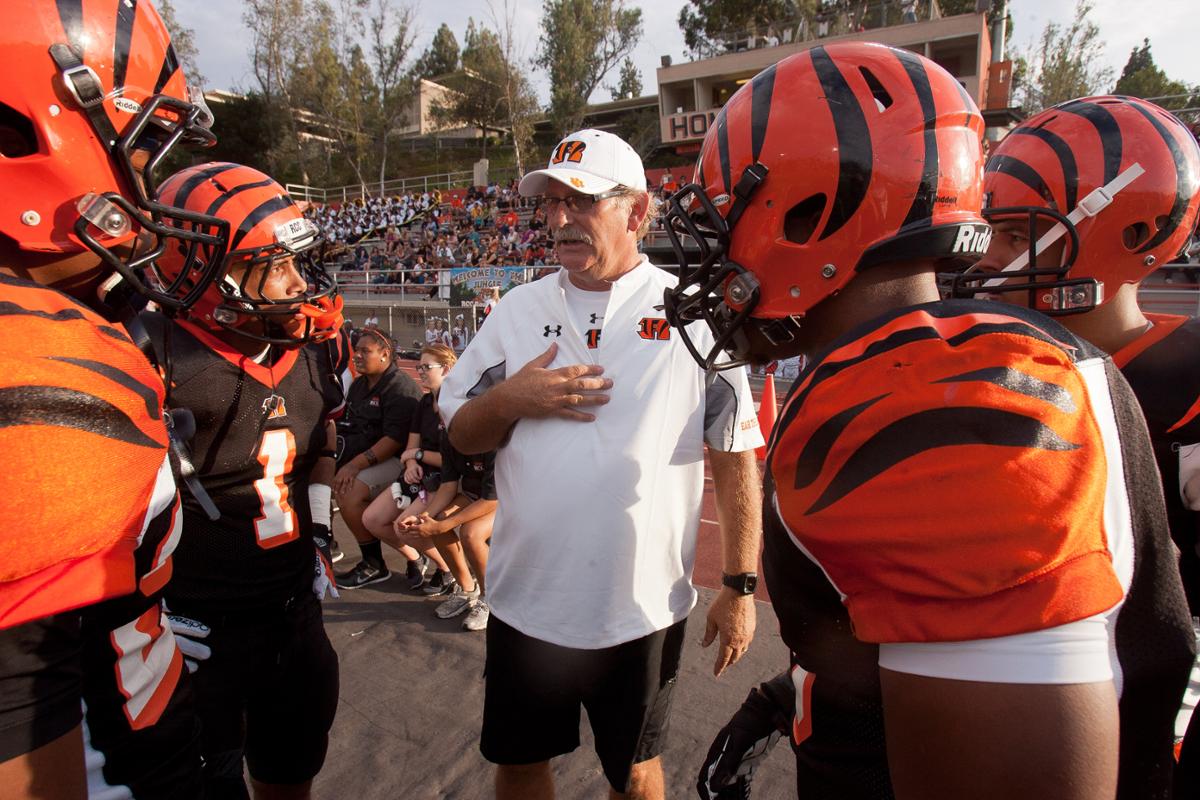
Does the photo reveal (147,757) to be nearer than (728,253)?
Yes

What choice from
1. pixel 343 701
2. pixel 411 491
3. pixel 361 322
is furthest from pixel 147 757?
pixel 361 322

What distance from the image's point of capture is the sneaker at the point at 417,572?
4879 millimetres

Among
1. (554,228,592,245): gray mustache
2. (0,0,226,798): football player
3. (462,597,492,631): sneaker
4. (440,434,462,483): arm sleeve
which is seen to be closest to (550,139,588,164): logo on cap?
(554,228,592,245): gray mustache

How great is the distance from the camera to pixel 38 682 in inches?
38.4

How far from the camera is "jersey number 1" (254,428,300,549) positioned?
2.25m

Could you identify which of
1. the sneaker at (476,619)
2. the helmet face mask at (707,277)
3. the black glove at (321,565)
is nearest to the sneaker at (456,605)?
the sneaker at (476,619)

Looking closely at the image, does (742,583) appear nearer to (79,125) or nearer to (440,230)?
(79,125)

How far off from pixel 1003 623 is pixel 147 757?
1.49 m

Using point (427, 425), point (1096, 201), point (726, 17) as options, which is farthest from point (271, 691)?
point (726, 17)

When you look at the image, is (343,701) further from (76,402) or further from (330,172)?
(330,172)

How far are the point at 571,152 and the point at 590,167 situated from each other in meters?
0.12

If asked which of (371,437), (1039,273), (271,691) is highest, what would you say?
(1039,273)

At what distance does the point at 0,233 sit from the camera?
120 cm

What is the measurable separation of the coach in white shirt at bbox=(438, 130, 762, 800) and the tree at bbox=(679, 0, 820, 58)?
112 ft
